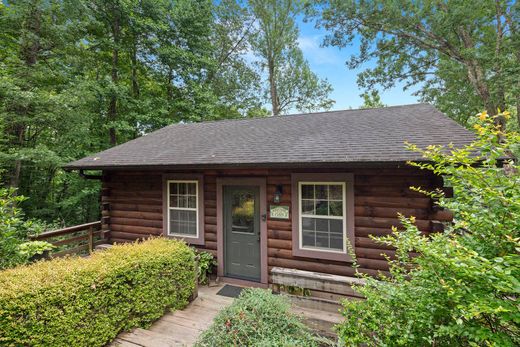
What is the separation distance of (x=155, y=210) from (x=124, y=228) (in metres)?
1.20

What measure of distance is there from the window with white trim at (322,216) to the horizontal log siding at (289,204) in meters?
0.25

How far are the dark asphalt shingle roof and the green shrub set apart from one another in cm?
254

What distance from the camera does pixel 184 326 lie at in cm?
389

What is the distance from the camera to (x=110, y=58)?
12.5 m

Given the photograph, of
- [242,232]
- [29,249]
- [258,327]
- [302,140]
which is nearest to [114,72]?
[29,249]

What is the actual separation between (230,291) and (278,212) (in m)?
1.91

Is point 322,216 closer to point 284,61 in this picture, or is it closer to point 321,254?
point 321,254

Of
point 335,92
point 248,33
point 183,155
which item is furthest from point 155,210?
point 335,92

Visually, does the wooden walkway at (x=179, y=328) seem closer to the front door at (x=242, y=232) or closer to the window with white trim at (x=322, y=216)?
the front door at (x=242, y=232)

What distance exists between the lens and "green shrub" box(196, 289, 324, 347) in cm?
257

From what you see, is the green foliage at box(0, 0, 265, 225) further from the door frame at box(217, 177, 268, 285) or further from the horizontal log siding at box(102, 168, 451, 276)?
the door frame at box(217, 177, 268, 285)

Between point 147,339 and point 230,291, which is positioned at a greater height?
point 147,339

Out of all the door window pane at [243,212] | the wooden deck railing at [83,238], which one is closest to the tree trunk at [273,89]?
the door window pane at [243,212]

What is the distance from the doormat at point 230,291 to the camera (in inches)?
200
